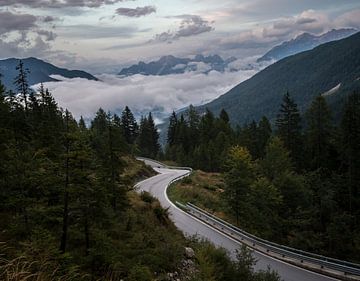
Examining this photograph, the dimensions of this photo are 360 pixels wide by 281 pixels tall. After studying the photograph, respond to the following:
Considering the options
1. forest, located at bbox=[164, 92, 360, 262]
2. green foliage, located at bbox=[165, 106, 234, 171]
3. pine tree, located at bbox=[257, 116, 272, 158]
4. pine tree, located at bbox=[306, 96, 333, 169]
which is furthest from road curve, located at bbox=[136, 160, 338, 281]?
pine tree, located at bbox=[257, 116, 272, 158]

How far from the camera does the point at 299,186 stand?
46781 mm

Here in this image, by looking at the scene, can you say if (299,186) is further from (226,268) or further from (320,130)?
(226,268)

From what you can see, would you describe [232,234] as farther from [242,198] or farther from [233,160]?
[233,160]

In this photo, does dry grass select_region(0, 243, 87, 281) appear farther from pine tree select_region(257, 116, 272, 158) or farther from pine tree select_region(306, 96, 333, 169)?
pine tree select_region(257, 116, 272, 158)

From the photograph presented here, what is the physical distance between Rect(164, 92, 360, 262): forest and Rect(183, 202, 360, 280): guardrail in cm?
315

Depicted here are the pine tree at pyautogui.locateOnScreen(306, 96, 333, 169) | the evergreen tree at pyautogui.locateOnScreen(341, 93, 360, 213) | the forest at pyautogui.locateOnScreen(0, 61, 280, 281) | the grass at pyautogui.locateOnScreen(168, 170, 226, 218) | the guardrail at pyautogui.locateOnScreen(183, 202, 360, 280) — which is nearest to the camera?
the forest at pyautogui.locateOnScreen(0, 61, 280, 281)

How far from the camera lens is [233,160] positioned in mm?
40812

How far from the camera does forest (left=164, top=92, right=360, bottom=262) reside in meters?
39.8

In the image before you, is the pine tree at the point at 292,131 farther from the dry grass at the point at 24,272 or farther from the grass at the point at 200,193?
the dry grass at the point at 24,272

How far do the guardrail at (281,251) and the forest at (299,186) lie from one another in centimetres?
315

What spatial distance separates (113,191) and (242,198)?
58.8ft

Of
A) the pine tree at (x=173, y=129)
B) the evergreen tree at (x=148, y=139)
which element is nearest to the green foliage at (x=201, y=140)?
the pine tree at (x=173, y=129)

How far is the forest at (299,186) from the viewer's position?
1567 inches

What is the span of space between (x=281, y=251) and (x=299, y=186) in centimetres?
2064
